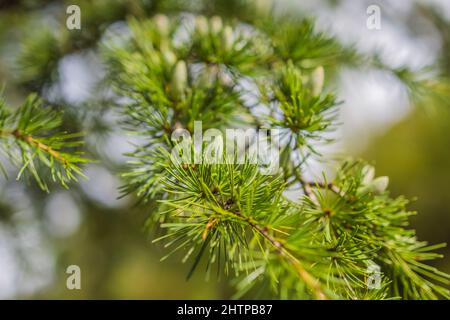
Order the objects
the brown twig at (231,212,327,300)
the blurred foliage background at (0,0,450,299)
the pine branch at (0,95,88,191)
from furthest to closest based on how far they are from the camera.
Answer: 1. the blurred foliage background at (0,0,450,299)
2. the pine branch at (0,95,88,191)
3. the brown twig at (231,212,327,300)

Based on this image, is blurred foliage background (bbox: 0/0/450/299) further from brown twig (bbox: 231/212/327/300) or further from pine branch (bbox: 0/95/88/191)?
brown twig (bbox: 231/212/327/300)

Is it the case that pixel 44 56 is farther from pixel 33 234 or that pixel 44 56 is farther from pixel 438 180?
pixel 438 180

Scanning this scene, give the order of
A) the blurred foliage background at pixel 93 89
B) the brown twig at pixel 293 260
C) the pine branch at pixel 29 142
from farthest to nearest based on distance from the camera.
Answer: the blurred foliage background at pixel 93 89 → the pine branch at pixel 29 142 → the brown twig at pixel 293 260

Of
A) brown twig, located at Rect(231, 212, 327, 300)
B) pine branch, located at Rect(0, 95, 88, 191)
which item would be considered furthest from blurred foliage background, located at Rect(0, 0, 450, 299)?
brown twig, located at Rect(231, 212, 327, 300)

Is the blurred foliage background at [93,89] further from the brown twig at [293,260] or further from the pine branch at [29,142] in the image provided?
the brown twig at [293,260]

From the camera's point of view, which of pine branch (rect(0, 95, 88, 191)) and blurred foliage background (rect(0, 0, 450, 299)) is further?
blurred foliage background (rect(0, 0, 450, 299))

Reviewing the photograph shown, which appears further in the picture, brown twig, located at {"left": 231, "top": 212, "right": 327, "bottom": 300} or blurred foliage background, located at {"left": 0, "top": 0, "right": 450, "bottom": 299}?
blurred foliage background, located at {"left": 0, "top": 0, "right": 450, "bottom": 299}

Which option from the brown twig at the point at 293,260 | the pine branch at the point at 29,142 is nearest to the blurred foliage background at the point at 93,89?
the pine branch at the point at 29,142

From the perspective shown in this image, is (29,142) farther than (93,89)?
No

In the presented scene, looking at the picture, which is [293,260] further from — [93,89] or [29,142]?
[93,89]

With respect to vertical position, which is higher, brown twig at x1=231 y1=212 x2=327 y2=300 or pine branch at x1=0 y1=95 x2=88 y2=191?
pine branch at x1=0 y1=95 x2=88 y2=191

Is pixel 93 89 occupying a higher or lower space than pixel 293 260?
higher

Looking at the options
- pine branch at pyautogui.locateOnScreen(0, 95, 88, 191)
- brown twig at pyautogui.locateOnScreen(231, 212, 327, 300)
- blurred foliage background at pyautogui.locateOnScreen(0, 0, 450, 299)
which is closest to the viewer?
brown twig at pyautogui.locateOnScreen(231, 212, 327, 300)

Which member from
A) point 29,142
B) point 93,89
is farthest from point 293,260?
point 93,89
